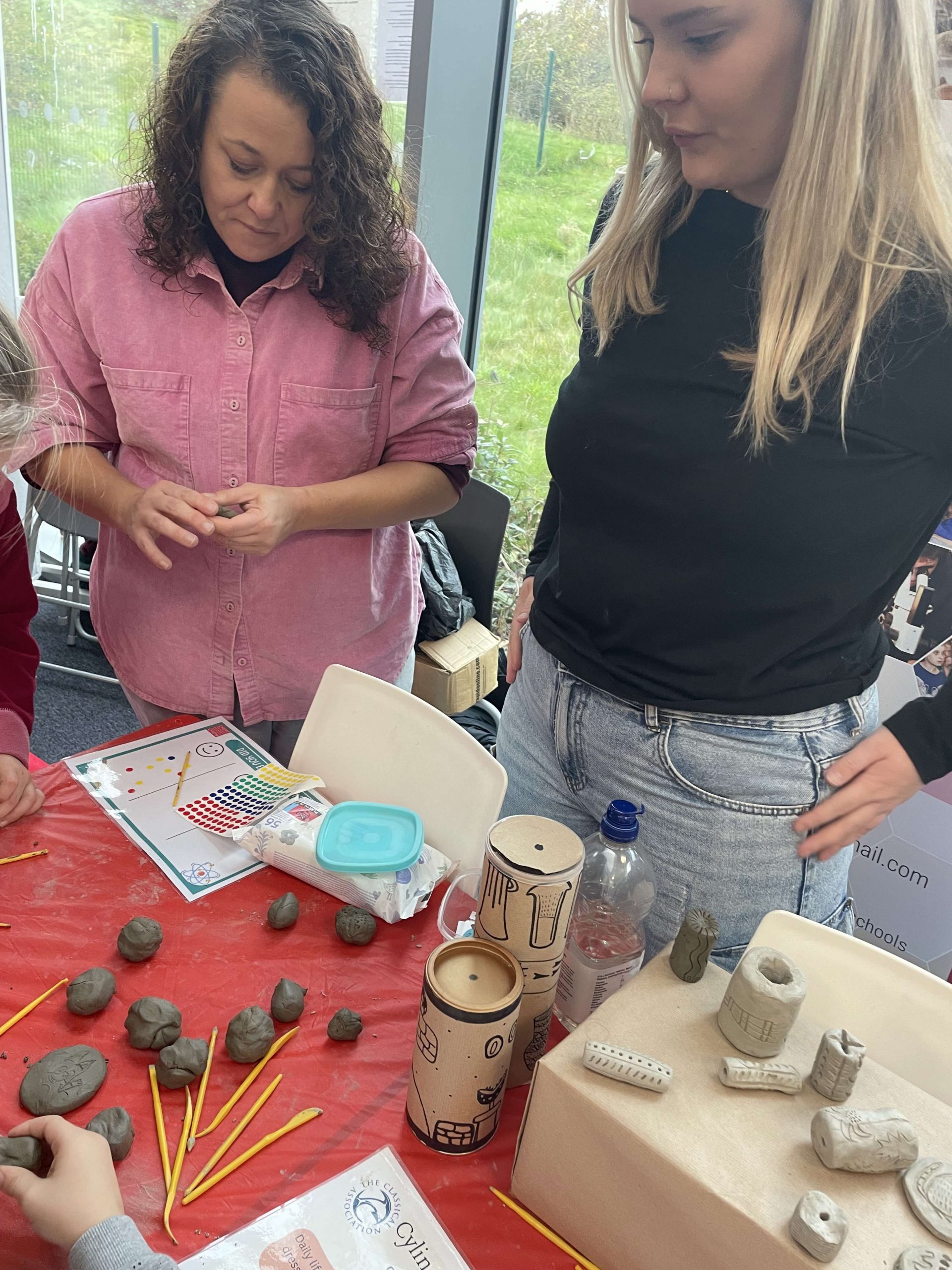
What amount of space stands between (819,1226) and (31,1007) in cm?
78

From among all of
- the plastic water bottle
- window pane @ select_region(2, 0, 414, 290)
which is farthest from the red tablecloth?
window pane @ select_region(2, 0, 414, 290)

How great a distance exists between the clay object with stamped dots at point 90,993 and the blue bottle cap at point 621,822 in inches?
21.8

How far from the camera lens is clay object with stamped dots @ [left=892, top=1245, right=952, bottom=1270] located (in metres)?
0.64

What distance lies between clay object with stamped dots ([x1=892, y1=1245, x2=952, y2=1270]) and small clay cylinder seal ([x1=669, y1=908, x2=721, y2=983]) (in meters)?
0.27

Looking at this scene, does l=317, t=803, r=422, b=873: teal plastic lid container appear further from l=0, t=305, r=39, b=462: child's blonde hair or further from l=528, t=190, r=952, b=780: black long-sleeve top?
l=0, t=305, r=39, b=462: child's blonde hair

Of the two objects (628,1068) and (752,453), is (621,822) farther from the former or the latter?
(752,453)

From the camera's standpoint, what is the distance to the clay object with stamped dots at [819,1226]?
25.1 inches

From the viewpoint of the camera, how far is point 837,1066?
77cm

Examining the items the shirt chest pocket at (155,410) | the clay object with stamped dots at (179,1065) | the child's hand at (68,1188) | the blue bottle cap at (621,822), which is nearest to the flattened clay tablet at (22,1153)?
the child's hand at (68,1188)

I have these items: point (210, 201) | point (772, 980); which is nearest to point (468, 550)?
point (210, 201)

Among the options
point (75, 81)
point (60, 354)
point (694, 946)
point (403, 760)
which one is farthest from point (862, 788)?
point (75, 81)

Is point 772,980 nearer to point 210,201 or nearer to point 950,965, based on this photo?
point 210,201

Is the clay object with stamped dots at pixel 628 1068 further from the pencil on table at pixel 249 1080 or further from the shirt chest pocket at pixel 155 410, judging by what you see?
the shirt chest pocket at pixel 155 410

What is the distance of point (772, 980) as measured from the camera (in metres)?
0.82
